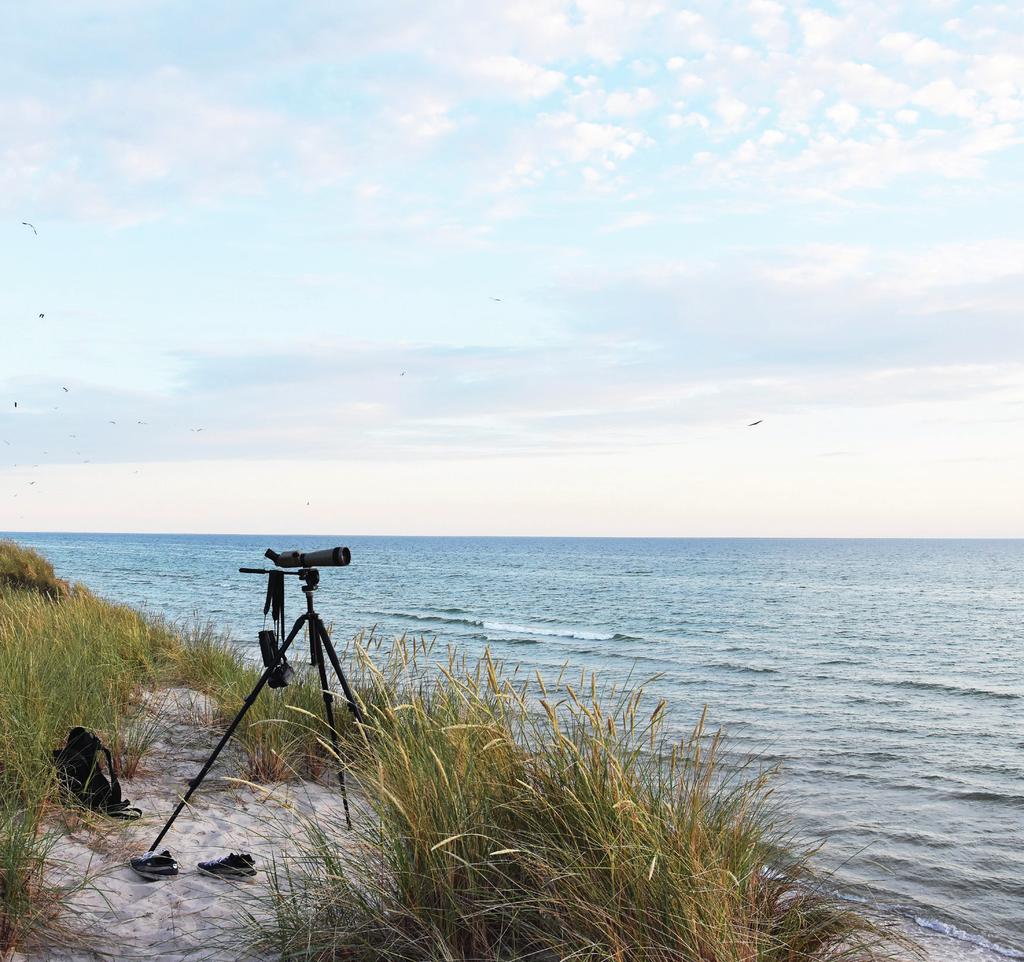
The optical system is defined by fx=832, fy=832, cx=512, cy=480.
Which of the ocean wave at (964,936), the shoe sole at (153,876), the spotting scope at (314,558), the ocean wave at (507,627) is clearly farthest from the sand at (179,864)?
the ocean wave at (507,627)

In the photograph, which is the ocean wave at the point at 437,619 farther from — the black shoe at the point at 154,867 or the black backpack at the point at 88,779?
the black shoe at the point at 154,867

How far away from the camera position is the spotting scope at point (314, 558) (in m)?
4.19

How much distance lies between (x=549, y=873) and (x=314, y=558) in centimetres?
210

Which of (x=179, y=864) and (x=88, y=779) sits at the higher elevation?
(x=88, y=779)

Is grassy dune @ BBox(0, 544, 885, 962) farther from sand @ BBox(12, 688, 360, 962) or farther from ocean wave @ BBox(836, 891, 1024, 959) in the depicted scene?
ocean wave @ BBox(836, 891, 1024, 959)

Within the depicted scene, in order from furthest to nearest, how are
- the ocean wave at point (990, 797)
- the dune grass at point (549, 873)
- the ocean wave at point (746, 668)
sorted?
the ocean wave at point (746, 668)
the ocean wave at point (990, 797)
the dune grass at point (549, 873)

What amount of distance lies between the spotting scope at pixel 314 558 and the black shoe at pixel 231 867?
57.5 inches

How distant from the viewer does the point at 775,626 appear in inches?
1196

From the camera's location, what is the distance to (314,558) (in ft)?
14.3

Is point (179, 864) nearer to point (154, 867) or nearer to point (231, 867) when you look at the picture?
point (154, 867)

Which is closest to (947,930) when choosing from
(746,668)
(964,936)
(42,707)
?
(964,936)

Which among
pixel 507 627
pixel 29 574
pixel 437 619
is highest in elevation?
pixel 29 574

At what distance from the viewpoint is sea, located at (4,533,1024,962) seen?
699 cm

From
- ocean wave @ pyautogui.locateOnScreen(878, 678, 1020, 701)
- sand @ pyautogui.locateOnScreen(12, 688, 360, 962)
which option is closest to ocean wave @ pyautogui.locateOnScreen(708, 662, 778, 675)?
ocean wave @ pyautogui.locateOnScreen(878, 678, 1020, 701)
